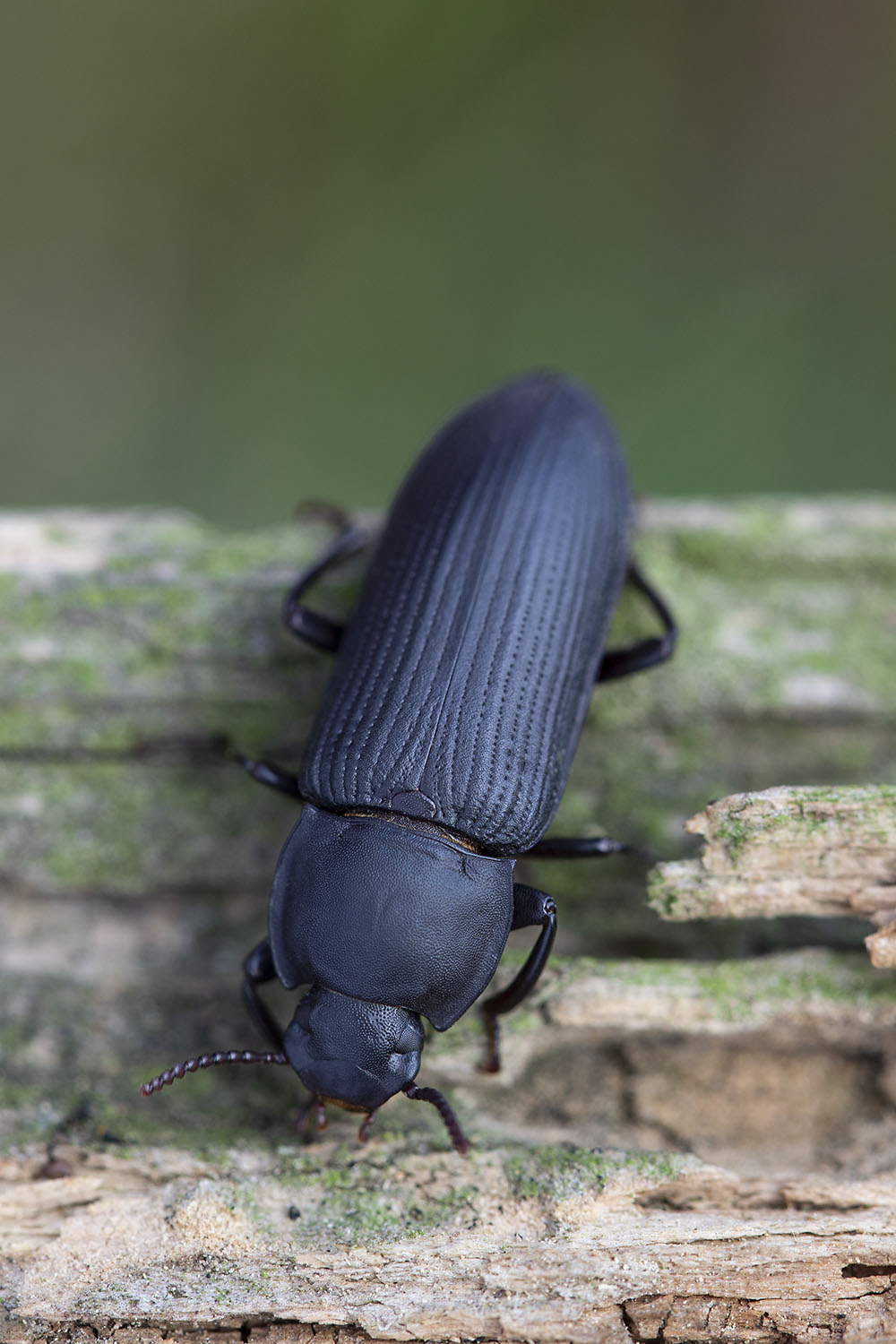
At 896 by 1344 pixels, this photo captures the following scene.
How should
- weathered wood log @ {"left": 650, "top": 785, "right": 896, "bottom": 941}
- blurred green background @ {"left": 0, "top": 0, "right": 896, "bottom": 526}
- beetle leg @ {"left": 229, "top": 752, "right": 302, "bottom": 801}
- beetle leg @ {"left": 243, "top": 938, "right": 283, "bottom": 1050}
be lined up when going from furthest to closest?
blurred green background @ {"left": 0, "top": 0, "right": 896, "bottom": 526} → beetle leg @ {"left": 229, "top": 752, "right": 302, "bottom": 801} → beetle leg @ {"left": 243, "top": 938, "right": 283, "bottom": 1050} → weathered wood log @ {"left": 650, "top": 785, "right": 896, "bottom": 941}

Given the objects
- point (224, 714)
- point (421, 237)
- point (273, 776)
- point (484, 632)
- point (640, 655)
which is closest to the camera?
point (484, 632)

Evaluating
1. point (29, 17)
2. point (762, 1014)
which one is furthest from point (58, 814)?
point (29, 17)

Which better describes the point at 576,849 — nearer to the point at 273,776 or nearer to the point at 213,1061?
the point at 273,776

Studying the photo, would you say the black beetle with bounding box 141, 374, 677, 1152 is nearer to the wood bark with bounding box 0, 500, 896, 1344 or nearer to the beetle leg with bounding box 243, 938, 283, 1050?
the beetle leg with bounding box 243, 938, 283, 1050

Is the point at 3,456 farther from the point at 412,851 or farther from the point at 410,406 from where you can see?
the point at 412,851

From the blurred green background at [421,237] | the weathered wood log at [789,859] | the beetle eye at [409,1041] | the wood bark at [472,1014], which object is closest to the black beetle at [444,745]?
the beetle eye at [409,1041]

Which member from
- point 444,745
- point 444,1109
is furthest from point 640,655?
point 444,1109

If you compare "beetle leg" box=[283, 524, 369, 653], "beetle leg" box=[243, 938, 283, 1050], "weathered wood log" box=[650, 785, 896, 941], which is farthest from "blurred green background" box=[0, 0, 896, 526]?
"beetle leg" box=[243, 938, 283, 1050]
